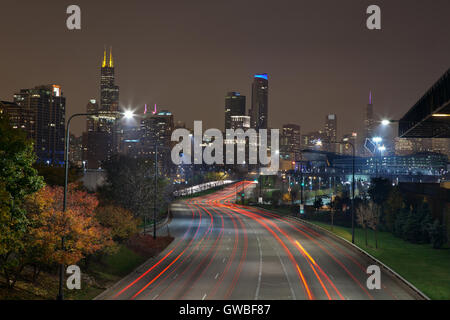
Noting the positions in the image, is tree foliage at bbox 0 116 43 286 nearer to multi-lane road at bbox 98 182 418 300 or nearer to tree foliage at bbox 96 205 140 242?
multi-lane road at bbox 98 182 418 300

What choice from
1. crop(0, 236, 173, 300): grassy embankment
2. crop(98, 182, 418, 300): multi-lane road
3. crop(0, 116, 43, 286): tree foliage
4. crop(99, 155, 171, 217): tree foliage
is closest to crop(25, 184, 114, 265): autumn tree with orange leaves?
crop(0, 116, 43, 286): tree foliage

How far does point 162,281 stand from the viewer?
33.2 m

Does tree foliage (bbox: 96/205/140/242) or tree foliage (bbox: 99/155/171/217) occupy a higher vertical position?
tree foliage (bbox: 99/155/171/217)

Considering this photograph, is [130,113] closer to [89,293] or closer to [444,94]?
[89,293]

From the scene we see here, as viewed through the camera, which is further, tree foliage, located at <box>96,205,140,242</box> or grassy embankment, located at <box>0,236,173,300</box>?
tree foliage, located at <box>96,205,140,242</box>

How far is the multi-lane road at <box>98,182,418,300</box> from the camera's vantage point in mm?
29547

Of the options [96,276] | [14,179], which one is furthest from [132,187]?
[14,179]

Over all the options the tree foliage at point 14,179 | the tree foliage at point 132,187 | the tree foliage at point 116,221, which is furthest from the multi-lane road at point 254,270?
the tree foliage at point 14,179

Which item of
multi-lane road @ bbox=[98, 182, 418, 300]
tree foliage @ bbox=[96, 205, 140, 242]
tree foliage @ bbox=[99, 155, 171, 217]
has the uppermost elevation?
tree foliage @ bbox=[99, 155, 171, 217]

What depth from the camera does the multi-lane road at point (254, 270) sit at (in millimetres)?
29547

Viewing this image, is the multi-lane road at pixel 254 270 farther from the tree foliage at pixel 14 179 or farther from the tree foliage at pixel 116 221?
the tree foliage at pixel 14 179

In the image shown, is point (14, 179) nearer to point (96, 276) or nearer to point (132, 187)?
point (96, 276)

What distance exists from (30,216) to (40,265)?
15.1 feet
